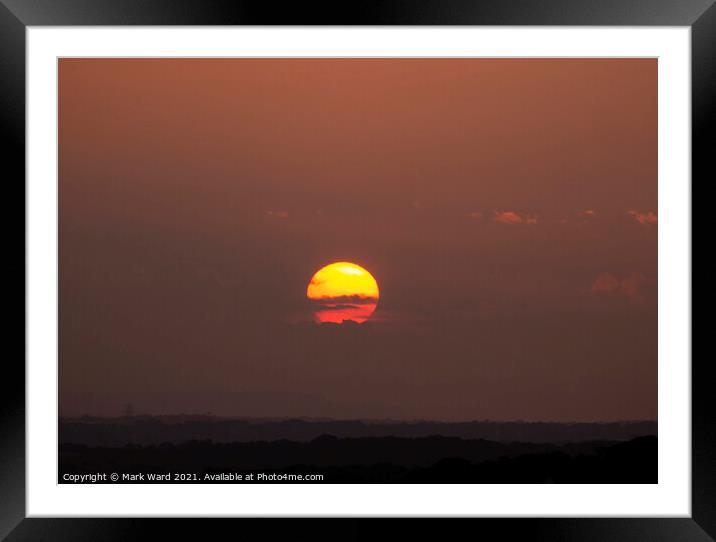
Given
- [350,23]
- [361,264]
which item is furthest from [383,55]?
[361,264]

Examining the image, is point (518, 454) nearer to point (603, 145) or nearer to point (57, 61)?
point (603, 145)

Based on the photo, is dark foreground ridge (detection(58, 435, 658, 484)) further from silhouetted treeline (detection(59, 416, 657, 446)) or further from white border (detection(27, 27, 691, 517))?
white border (detection(27, 27, 691, 517))

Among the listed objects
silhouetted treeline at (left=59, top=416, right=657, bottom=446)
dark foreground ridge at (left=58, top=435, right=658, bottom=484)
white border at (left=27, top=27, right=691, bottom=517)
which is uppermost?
white border at (left=27, top=27, right=691, bottom=517)

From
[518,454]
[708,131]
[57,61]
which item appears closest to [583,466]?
[518,454]

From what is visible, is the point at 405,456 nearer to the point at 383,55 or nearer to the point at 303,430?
the point at 303,430

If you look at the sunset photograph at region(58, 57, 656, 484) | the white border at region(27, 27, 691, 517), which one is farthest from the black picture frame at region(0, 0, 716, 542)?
the sunset photograph at region(58, 57, 656, 484)

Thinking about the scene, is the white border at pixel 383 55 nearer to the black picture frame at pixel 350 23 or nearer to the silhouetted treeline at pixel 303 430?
the black picture frame at pixel 350 23
